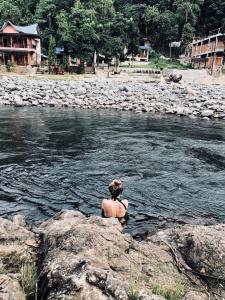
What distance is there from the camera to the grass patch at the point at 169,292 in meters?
5.31

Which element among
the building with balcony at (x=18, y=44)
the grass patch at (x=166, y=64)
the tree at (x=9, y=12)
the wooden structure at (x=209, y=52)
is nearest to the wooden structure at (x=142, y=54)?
the grass patch at (x=166, y=64)

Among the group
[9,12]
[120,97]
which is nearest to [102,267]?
[120,97]

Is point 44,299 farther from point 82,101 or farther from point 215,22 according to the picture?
point 215,22

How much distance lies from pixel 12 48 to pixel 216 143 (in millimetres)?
53073

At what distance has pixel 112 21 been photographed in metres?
69.2

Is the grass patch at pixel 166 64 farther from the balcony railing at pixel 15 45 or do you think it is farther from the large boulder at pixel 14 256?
the large boulder at pixel 14 256

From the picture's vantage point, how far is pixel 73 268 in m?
5.43

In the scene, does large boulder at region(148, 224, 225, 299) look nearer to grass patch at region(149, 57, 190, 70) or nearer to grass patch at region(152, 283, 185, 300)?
grass patch at region(152, 283, 185, 300)

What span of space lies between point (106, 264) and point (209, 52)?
2927 inches

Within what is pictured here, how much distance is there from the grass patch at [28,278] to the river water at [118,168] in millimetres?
4348

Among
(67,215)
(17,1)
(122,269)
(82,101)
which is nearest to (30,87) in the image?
(82,101)

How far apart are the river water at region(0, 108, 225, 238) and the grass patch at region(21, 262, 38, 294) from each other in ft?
14.3

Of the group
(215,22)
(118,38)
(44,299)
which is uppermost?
(215,22)

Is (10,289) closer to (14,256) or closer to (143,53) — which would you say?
(14,256)
